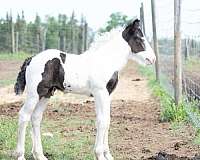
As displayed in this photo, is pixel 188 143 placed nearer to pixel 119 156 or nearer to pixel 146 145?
A: pixel 146 145

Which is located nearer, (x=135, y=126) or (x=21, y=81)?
(x=21, y=81)

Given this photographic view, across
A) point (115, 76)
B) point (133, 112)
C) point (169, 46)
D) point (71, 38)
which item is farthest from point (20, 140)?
point (71, 38)

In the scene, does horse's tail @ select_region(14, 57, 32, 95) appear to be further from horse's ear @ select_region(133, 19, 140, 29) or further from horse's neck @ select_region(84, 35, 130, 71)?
horse's ear @ select_region(133, 19, 140, 29)

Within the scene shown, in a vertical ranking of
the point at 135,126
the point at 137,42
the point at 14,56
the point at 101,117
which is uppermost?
the point at 137,42

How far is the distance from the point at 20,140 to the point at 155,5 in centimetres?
1037

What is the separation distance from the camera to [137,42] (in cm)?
746

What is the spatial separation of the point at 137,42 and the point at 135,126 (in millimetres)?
2953

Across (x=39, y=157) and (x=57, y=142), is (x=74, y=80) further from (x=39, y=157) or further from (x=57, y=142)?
(x=57, y=142)

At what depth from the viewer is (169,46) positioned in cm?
1892

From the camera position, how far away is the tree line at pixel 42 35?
3762 cm

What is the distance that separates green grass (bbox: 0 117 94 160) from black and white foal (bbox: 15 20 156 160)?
42 cm

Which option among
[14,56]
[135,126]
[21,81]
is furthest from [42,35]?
[21,81]

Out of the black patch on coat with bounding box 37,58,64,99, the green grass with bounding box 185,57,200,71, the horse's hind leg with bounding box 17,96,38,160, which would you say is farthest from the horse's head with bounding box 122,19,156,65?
the green grass with bounding box 185,57,200,71

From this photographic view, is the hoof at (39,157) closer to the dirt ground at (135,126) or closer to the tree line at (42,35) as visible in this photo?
the dirt ground at (135,126)
